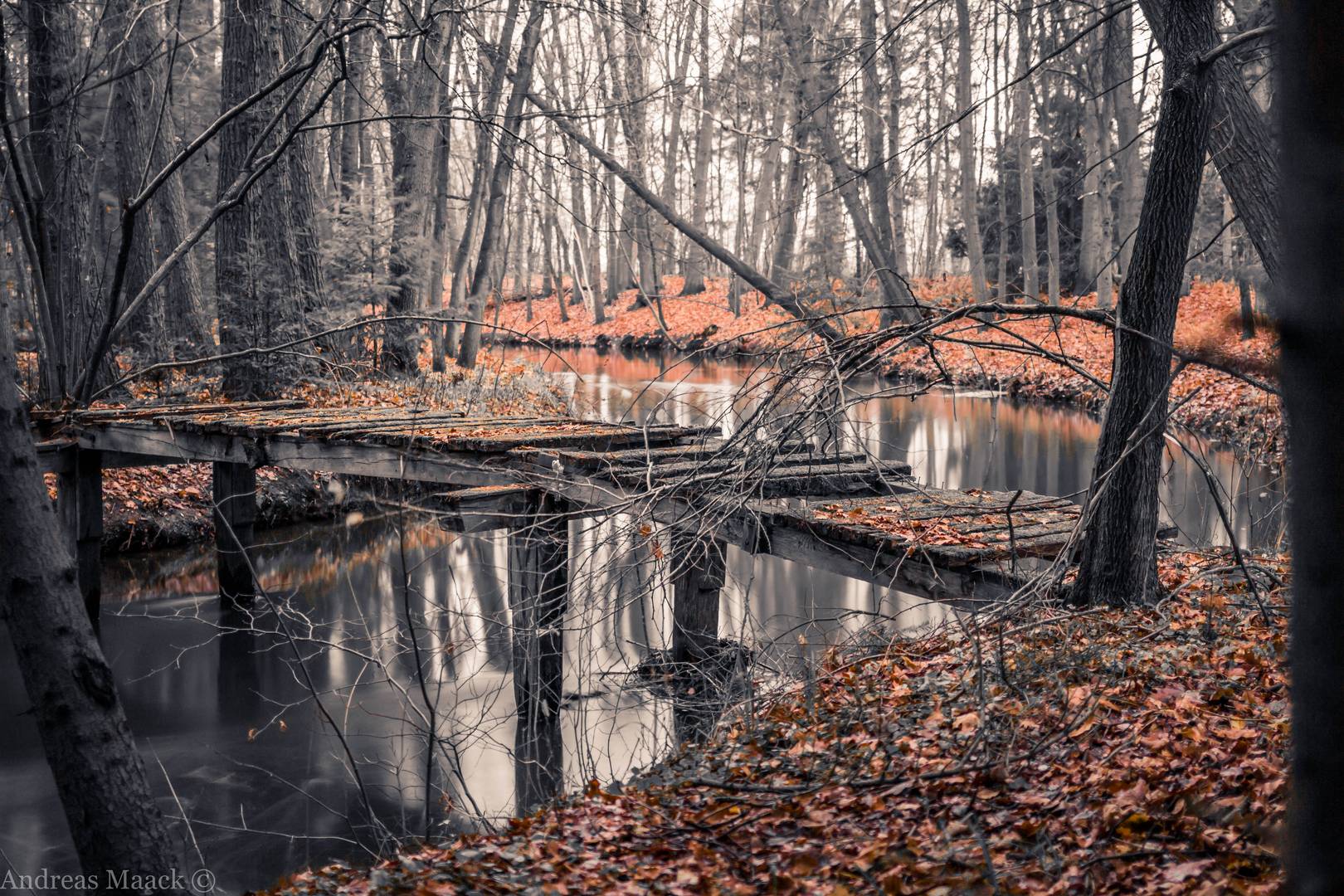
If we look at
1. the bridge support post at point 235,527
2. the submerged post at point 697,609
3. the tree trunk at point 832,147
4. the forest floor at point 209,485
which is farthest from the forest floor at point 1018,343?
the bridge support post at point 235,527

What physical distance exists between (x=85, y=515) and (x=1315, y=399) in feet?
36.1

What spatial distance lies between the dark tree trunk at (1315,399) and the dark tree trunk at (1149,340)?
364 cm

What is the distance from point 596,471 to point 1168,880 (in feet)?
15.3

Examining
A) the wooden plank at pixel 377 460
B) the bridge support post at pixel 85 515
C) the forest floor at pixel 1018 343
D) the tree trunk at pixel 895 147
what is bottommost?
the bridge support post at pixel 85 515

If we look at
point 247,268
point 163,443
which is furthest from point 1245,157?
point 247,268

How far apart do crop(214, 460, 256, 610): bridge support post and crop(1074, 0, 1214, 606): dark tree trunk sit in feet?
27.3

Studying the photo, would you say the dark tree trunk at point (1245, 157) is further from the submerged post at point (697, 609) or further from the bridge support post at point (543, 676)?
the bridge support post at point (543, 676)

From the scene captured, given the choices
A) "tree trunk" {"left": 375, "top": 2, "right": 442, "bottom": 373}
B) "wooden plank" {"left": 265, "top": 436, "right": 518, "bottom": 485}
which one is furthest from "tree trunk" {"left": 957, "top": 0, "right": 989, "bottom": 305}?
"wooden plank" {"left": 265, "top": 436, "right": 518, "bottom": 485}

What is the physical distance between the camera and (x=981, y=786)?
381 centimetres

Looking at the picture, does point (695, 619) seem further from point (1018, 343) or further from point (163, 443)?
point (1018, 343)

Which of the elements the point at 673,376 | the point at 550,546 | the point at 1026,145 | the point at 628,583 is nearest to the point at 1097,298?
the point at 1026,145

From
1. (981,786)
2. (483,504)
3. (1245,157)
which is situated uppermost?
Result: (1245,157)

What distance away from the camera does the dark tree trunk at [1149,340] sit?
4.75 meters

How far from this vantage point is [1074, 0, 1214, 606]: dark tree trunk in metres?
4.75
